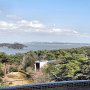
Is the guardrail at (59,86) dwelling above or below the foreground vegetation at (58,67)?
above

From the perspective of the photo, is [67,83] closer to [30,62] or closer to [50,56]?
[30,62]

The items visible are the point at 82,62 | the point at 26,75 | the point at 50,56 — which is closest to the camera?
the point at 82,62

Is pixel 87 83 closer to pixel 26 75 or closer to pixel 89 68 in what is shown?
pixel 89 68

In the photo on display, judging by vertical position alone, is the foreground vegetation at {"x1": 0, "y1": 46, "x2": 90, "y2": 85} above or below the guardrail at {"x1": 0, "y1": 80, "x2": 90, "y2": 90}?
below

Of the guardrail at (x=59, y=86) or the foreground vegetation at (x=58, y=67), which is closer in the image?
the guardrail at (x=59, y=86)

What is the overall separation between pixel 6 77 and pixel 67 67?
269 inches

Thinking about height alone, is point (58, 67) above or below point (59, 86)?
below

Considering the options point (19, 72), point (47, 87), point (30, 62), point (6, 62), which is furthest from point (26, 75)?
point (47, 87)

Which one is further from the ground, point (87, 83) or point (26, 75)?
point (87, 83)

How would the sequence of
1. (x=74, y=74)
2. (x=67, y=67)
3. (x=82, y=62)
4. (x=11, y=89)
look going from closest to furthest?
(x=11, y=89)
(x=74, y=74)
(x=67, y=67)
(x=82, y=62)

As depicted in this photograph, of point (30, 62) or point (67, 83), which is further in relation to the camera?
point (30, 62)

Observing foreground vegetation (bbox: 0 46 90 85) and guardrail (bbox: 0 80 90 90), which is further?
foreground vegetation (bbox: 0 46 90 85)

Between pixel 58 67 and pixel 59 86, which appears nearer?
pixel 59 86

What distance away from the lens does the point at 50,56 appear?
3616 cm
